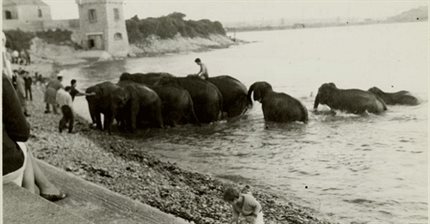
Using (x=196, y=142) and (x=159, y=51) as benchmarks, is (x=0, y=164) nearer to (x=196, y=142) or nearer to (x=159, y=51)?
(x=196, y=142)

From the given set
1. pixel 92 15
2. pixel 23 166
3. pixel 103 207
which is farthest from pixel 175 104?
pixel 23 166

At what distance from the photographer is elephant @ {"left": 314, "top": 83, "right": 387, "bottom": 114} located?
12.3m

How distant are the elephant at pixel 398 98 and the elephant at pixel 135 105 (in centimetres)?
591

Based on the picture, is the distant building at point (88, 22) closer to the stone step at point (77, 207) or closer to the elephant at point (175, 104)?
the elephant at point (175, 104)

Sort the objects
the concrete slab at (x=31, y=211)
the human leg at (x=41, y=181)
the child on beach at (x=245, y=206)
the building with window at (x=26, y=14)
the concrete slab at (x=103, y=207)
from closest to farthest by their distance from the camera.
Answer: the concrete slab at (x=31, y=211) < the child on beach at (x=245, y=206) < the human leg at (x=41, y=181) < the concrete slab at (x=103, y=207) < the building with window at (x=26, y=14)

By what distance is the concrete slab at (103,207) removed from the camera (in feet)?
15.5

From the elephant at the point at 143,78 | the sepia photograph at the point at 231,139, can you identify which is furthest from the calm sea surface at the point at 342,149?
the elephant at the point at 143,78

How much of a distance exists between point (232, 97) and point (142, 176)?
6.34 m

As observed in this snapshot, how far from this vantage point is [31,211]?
8.89 ft

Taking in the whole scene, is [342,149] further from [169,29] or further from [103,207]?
[169,29]

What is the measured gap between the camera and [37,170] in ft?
14.6

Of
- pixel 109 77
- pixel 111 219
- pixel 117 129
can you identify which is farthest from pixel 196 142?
pixel 109 77

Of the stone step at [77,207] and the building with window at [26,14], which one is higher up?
the building with window at [26,14]

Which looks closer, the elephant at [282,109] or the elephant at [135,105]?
the elephant at [135,105]
